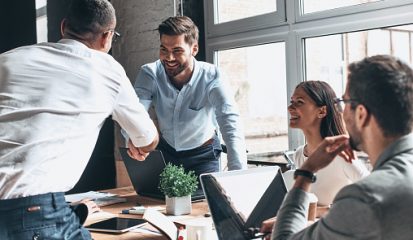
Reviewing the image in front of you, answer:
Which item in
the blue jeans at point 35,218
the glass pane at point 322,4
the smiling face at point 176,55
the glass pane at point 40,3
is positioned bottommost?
the blue jeans at point 35,218

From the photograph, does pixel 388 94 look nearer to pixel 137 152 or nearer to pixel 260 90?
pixel 137 152

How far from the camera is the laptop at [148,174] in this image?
7.59ft

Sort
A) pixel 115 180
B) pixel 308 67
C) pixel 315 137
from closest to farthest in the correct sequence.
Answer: pixel 315 137 → pixel 308 67 → pixel 115 180

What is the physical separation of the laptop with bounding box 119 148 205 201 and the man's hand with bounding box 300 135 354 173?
1.03 metres

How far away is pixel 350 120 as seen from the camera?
1276 mm

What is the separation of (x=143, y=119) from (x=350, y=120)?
813mm

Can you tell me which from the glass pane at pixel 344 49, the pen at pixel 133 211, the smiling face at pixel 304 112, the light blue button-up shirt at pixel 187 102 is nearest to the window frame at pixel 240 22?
the glass pane at pixel 344 49

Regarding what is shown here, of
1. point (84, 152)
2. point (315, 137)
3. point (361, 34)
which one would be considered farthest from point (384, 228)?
point (361, 34)

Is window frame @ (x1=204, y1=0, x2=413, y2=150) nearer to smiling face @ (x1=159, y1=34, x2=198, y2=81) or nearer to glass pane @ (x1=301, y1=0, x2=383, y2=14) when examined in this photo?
glass pane @ (x1=301, y1=0, x2=383, y2=14)

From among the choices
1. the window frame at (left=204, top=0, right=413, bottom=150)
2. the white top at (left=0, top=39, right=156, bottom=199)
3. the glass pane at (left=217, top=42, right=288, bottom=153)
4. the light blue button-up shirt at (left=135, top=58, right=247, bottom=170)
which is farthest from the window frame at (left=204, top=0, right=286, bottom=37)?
the white top at (left=0, top=39, right=156, bottom=199)

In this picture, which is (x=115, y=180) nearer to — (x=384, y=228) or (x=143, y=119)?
(x=143, y=119)

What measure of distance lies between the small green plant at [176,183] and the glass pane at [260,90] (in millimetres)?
1193

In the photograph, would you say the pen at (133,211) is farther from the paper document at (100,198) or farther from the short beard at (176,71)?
the short beard at (176,71)

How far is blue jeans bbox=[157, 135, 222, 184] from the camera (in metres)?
2.65
